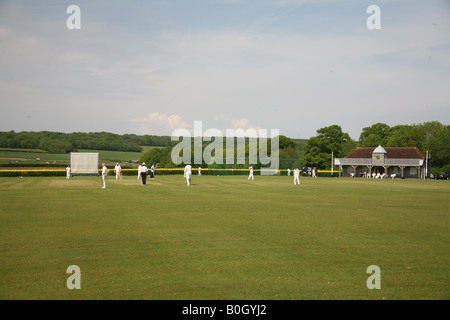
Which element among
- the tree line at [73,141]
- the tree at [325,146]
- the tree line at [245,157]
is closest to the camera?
the tree line at [245,157]

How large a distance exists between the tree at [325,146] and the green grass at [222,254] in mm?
76595

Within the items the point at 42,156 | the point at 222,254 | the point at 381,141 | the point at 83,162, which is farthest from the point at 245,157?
the point at 222,254

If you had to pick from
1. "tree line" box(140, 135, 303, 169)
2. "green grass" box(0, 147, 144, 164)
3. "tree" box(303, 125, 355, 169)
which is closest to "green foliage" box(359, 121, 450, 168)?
"tree" box(303, 125, 355, 169)

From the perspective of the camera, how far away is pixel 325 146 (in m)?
94.3

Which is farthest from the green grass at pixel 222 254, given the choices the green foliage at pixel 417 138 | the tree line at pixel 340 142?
the green foliage at pixel 417 138

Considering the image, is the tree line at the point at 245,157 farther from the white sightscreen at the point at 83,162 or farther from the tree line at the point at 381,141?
the white sightscreen at the point at 83,162

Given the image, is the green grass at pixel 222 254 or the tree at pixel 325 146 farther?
the tree at pixel 325 146

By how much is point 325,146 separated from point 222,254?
288 ft

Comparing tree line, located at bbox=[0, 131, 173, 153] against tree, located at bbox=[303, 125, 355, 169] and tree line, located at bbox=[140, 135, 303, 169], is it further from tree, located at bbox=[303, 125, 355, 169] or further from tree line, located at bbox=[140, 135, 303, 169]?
tree, located at bbox=[303, 125, 355, 169]

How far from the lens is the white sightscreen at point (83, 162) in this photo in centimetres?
5703

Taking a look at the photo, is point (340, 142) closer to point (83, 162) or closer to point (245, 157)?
point (245, 157)
